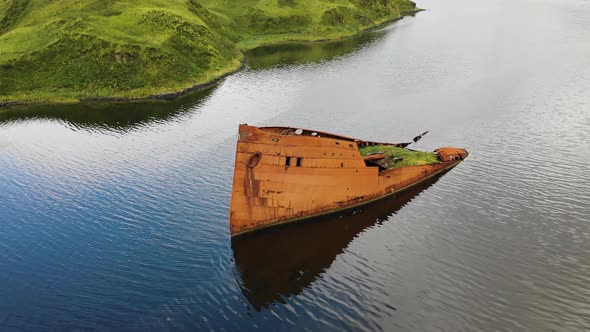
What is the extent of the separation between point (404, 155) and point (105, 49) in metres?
64.8

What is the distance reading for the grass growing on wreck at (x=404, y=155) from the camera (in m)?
40.1

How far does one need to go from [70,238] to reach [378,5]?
509ft

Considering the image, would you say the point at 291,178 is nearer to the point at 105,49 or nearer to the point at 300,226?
the point at 300,226

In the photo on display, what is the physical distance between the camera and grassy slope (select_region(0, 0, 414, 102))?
75125mm

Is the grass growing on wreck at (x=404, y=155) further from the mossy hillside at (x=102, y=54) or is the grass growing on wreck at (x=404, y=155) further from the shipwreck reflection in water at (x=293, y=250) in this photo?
the mossy hillside at (x=102, y=54)

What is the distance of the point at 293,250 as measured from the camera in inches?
1218

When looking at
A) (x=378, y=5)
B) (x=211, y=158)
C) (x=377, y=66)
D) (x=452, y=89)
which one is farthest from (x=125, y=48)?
(x=378, y=5)

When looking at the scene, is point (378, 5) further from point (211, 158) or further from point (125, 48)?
point (211, 158)

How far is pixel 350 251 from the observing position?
30.6 m

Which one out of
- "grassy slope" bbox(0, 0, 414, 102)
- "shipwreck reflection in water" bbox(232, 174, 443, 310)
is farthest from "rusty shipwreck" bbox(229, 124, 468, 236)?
"grassy slope" bbox(0, 0, 414, 102)

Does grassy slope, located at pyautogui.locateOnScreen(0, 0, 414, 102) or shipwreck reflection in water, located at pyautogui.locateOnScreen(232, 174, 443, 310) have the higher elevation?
grassy slope, located at pyautogui.locateOnScreen(0, 0, 414, 102)

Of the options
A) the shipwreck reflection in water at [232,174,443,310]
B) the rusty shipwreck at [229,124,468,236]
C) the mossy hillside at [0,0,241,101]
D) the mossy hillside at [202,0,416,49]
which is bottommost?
the shipwreck reflection in water at [232,174,443,310]

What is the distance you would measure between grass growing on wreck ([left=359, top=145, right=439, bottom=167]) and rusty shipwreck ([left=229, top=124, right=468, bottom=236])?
14.4 ft

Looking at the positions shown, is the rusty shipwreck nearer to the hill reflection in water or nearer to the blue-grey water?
the blue-grey water
